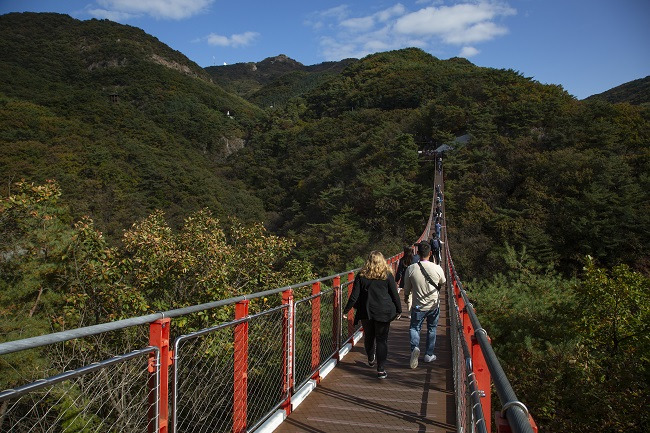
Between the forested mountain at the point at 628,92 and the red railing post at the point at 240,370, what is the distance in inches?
2923

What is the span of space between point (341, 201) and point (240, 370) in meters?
38.4

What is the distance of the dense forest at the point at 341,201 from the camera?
8523 millimetres

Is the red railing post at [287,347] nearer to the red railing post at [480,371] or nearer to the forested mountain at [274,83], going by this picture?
the red railing post at [480,371]

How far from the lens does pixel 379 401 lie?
14.1 feet

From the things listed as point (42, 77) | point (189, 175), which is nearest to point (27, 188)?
point (189, 175)

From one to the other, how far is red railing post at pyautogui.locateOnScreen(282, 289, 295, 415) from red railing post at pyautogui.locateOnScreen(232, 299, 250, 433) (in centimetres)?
75

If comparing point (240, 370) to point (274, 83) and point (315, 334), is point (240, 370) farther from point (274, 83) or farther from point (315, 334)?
point (274, 83)

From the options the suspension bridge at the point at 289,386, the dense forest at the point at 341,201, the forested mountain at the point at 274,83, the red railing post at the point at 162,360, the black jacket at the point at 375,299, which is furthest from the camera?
the forested mountain at the point at 274,83

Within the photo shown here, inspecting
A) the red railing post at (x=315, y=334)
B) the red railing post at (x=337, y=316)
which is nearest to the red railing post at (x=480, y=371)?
the red railing post at (x=315, y=334)

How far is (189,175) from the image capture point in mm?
58375

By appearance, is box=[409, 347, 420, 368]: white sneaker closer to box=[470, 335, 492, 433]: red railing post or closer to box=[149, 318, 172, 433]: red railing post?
box=[470, 335, 492, 433]: red railing post

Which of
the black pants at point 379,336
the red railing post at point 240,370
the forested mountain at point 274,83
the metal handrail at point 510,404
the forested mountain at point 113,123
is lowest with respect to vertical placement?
the black pants at point 379,336

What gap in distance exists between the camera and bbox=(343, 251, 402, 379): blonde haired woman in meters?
4.77

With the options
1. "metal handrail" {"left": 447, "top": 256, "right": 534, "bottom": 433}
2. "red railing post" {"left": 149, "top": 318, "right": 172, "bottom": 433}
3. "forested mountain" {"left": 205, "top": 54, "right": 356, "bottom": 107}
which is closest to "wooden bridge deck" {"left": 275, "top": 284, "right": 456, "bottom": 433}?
"red railing post" {"left": 149, "top": 318, "right": 172, "bottom": 433}
